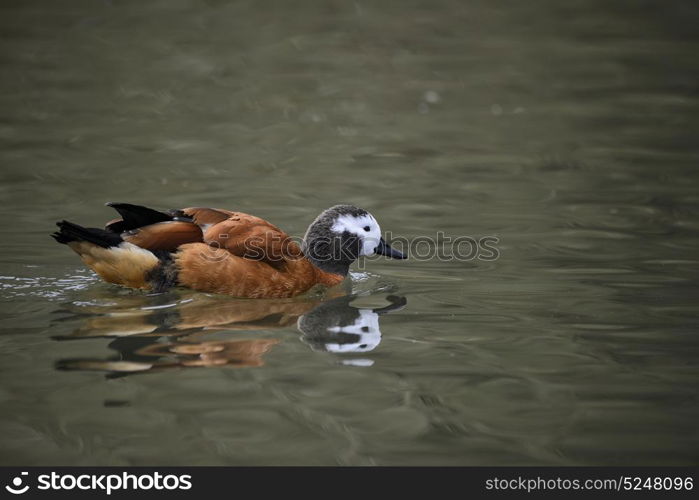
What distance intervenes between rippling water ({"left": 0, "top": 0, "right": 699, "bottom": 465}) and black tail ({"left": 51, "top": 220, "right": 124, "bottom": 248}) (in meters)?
0.45

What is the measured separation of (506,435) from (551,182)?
7279mm

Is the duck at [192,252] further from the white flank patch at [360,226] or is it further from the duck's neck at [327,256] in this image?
the white flank patch at [360,226]

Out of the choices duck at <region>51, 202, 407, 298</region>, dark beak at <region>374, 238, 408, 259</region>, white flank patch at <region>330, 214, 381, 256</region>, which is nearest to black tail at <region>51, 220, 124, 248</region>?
duck at <region>51, 202, 407, 298</region>

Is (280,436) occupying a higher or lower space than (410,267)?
lower

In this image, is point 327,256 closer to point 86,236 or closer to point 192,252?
point 192,252

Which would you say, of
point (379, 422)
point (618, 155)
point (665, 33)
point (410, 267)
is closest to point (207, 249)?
point (410, 267)

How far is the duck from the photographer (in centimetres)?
772

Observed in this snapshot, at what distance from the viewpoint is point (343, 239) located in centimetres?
861

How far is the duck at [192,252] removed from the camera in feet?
25.3

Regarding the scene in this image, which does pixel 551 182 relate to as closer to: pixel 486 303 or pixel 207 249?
pixel 486 303

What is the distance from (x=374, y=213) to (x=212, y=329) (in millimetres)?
4217

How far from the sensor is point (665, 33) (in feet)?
68.7

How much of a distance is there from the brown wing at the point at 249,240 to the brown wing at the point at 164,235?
0.13m

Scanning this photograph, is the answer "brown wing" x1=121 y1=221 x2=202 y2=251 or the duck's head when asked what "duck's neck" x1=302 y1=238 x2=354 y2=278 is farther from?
"brown wing" x1=121 y1=221 x2=202 y2=251
